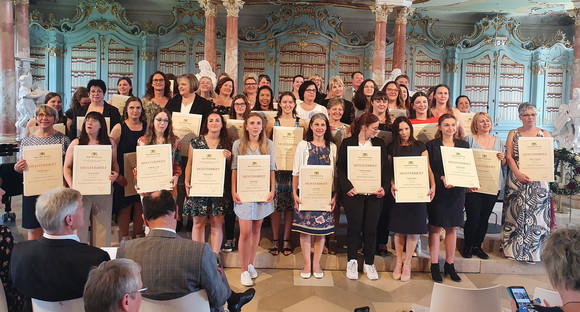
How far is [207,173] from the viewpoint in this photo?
3873 millimetres

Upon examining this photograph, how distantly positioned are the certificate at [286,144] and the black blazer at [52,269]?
244 centimetres

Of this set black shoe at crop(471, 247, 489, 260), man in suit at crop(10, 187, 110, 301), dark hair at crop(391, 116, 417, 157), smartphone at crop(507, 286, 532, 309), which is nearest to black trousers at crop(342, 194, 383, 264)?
dark hair at crop(391, 116, 417, 157)

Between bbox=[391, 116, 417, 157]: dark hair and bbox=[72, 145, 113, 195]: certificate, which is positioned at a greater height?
bbox=[391, 116, 417, 157]: dark hair

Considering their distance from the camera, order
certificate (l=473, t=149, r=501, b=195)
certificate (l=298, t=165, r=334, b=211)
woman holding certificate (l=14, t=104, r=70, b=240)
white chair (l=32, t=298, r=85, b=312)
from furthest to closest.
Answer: certificate (l=473, t=149, r=501, b=195) < certificate (l=298, t=165, r=334, b=211) < woman holding certificate (l=14, t=104, r=70, b=240) < white chair (l=32, t=298, r=85, b=312)

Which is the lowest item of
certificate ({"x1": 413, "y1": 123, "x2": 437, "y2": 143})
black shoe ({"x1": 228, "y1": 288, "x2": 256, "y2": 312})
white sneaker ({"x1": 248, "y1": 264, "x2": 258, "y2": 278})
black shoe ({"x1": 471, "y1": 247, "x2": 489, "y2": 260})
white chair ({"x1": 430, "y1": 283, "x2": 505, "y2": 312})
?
white sneaker ({"x1": 248, "y1": 264, "x2": 258, "y2": 278})

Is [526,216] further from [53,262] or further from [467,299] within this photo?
[53,262]

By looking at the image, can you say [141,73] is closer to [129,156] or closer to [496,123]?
[129,156]

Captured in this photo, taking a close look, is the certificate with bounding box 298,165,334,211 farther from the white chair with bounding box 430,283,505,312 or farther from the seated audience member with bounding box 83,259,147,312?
the seated audience member with bounding box 83,259,147,312

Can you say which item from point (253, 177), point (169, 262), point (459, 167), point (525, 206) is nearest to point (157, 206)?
point (169, 262)

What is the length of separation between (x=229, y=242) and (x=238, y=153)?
3.55 ft

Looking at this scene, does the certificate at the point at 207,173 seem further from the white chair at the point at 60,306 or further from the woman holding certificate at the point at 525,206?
the woman holding certificate at the point at 525,206

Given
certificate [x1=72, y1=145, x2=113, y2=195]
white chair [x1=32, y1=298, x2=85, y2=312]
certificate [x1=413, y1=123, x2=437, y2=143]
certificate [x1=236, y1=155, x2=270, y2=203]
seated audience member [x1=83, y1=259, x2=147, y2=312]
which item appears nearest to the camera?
seated audience member [x1=83, y1=259, x2=147, y2=312]

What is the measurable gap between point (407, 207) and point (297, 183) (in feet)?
3.54

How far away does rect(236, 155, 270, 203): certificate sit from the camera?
3918 mm
